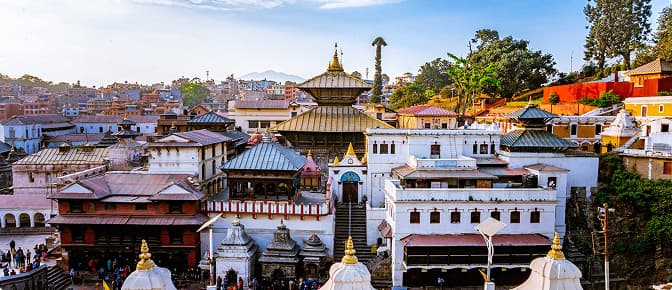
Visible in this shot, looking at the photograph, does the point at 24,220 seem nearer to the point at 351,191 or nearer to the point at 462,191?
the point at 351,191

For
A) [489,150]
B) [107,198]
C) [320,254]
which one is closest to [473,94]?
[489,150]

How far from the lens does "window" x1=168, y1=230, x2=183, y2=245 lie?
27312 millimetres

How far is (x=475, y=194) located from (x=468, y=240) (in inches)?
95.3

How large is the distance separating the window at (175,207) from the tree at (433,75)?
239 feet

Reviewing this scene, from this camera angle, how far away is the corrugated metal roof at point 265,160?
92.4 ft

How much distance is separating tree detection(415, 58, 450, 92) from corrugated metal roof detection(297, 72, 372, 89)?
55.2m

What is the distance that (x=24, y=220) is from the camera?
35219 millimetres

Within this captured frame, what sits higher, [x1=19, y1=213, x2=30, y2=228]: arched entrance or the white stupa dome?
the white stupa dome

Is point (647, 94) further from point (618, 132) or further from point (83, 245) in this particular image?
point (83, 245)

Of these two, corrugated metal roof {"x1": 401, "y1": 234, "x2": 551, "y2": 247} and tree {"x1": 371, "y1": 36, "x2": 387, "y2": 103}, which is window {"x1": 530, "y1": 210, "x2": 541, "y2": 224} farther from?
tree {"x1": 371, "y1": 36, "x2": 387, "y2": 103}

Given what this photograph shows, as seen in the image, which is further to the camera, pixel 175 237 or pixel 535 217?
pixel 175 237

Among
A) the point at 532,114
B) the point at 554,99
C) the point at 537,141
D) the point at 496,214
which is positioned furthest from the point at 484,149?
the point at 554,99

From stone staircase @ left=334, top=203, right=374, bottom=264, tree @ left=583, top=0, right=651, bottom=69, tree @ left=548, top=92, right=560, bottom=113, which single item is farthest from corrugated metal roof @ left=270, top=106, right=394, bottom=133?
tree @ left=583, top=0, right=651, bottom=69

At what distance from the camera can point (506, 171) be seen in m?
→ 30.4
